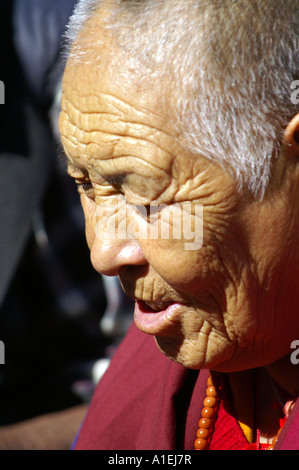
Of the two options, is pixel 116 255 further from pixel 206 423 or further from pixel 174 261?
pixel 206 423

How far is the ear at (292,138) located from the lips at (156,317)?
413 millimetres

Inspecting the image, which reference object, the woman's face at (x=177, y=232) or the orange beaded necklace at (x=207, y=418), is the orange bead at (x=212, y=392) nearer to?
the orange beaded necklace at (x=207, y=418)

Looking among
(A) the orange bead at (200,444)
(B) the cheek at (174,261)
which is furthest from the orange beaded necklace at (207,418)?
(B) the cheek at (174,261)

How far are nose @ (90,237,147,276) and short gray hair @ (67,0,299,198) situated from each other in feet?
0.90

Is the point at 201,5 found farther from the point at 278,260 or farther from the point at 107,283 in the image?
the point at 107,283

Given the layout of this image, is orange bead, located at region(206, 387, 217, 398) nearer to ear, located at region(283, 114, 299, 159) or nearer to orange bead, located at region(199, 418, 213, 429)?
orange bead, located at region(199, 418, 213, 429)

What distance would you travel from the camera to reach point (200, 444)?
1612mm

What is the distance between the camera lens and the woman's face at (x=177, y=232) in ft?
4.09

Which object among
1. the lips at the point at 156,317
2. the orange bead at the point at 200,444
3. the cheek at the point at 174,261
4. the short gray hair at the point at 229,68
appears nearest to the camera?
the short gray hair at the point at 229,68

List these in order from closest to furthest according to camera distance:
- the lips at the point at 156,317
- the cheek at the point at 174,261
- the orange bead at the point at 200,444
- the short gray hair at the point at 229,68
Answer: the short gray hair at the point at 229,68
the cheek at the point at 174,261
the lips at the point at 156,317
the orange bead at the point at 200,444

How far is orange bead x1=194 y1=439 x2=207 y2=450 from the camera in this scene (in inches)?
63.4

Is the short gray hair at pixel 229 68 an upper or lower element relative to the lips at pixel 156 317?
upper

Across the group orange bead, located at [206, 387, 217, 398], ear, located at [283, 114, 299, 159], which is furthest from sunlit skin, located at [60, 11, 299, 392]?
orange bead, located at [206, 387, 217, 398]

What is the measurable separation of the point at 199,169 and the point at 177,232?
14 centimetres
